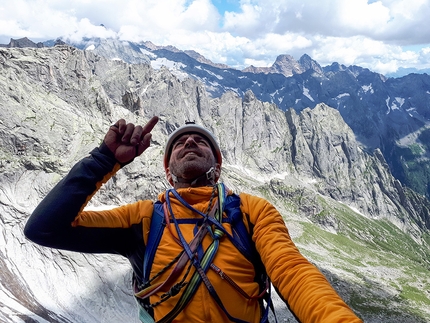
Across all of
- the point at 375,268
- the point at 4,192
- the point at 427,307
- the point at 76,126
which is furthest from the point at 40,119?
the point at 375,268

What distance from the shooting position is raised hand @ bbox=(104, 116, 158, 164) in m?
6.32

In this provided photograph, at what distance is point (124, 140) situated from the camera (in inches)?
252

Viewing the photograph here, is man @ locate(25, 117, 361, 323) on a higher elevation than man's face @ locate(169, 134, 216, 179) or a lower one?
lower

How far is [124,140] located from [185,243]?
2.38m

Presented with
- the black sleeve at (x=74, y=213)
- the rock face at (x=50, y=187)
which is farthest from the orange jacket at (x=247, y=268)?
the rock face at (x=50, y=187)

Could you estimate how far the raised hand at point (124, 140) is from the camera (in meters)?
6.32

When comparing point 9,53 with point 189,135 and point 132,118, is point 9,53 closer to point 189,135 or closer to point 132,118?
point 132,118

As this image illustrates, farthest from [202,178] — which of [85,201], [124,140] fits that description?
[85,201]

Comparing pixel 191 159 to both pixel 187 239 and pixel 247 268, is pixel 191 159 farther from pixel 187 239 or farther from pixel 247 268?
pixel 247 268

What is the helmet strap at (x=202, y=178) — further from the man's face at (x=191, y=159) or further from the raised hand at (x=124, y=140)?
the raised hand at (x=124, y=140)

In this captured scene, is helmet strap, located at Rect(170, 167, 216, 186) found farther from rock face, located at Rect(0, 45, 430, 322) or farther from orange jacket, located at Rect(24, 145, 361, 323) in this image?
rock face, located at Rect(0, 45, 430, 322)

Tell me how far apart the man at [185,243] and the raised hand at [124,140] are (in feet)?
0.06

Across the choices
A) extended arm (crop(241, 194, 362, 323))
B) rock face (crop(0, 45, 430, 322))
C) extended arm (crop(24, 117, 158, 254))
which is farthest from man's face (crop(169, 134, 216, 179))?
rock face (crop(0, 45, 430, 322))

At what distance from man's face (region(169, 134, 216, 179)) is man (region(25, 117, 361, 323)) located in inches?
24.9
